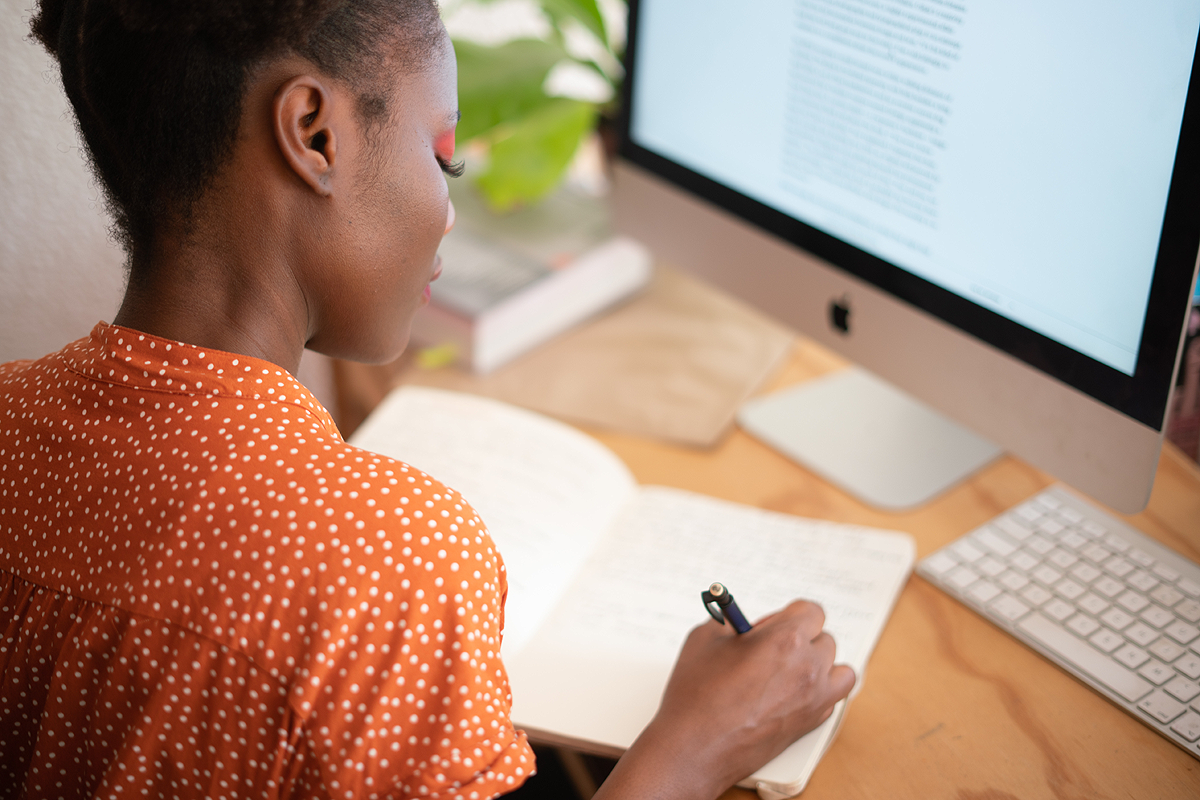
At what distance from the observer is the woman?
45cm

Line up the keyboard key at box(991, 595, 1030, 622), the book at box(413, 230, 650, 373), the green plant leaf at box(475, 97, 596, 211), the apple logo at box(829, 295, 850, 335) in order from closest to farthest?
the keyboard key at box(991, 595, 1030, 622) < the apple logo at box(829, 295, 850, 335) < the book at box(413, 230, 650, 373) < the green plant leaf at box(475, 97, 596, 211)

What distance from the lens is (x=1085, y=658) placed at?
63cm

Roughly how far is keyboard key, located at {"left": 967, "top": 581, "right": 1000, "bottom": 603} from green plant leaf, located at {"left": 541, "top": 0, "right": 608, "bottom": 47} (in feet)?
2.51

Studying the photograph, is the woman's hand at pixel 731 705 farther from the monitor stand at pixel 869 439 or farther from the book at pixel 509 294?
the book at pixel 509 294

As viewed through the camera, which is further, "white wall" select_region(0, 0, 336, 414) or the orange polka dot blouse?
"white wall" select_region(0, 0, 336, 414)

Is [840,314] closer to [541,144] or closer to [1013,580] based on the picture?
[1013,580]

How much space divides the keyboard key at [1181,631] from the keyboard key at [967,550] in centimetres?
13

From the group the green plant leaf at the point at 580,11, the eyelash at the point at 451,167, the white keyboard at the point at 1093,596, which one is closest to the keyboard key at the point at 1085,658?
the white keyboard at the point at 1093,596

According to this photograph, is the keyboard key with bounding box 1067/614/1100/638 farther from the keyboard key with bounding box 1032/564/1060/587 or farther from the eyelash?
the eyelash

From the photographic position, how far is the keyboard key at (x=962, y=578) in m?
0.70

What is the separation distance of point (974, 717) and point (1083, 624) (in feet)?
0.36

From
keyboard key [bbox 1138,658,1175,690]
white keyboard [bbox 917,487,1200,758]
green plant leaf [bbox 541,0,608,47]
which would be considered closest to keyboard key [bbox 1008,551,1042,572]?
white keyboard [bbox 917,487,1200,758]

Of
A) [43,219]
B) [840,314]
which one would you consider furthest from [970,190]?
[43,219]

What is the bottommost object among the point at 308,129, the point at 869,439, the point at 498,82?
the point at 869,439
